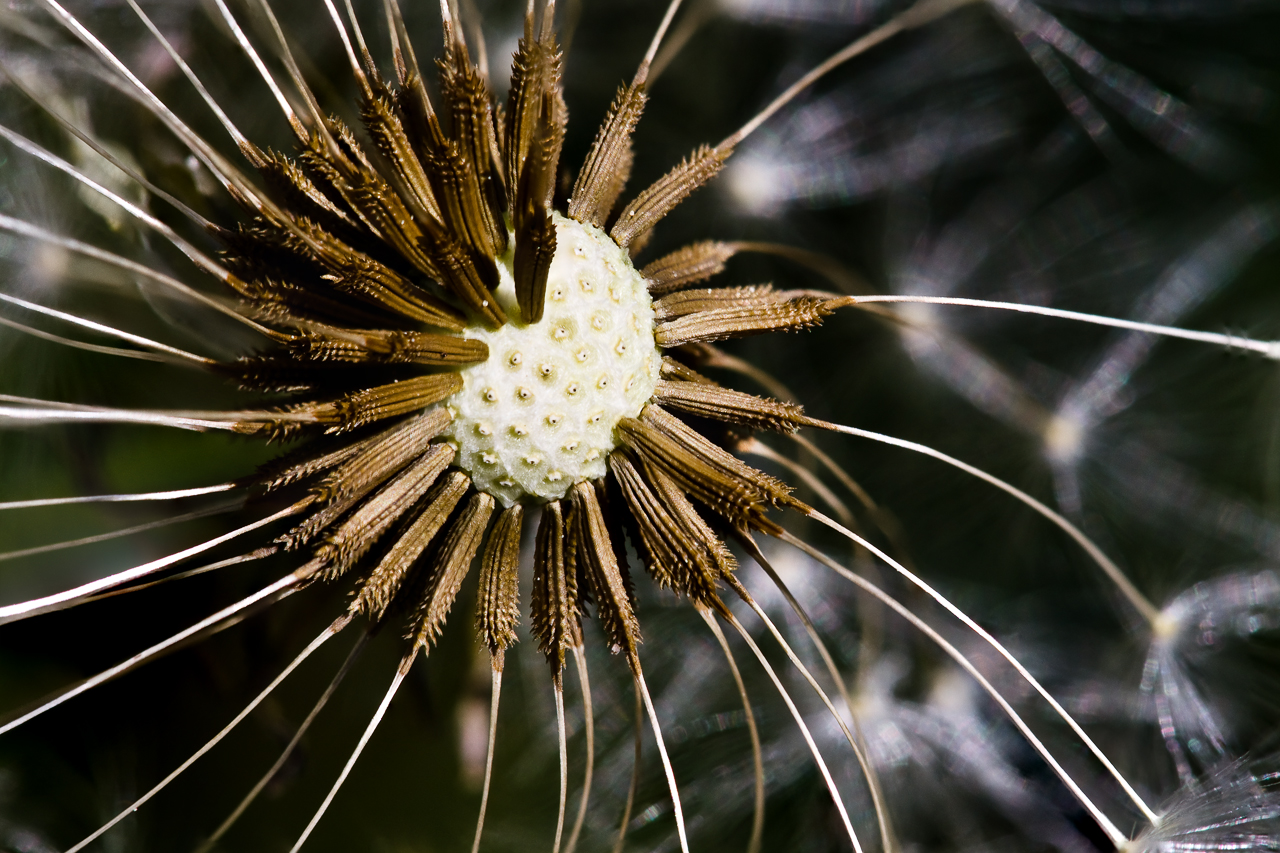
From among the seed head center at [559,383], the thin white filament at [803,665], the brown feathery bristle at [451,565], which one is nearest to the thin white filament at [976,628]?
the thin white filament at [803,665]

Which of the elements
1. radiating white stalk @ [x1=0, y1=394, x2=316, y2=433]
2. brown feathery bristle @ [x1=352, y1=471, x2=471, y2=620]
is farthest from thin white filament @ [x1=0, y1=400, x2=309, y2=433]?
brown feathery bristle @ [x1=352, y1=471, x2=471, y2=620]

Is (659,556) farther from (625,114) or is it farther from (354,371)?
(625,114)

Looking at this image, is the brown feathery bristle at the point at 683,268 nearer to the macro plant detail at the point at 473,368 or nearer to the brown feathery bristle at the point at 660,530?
the macro plant detail at the point at 473,368

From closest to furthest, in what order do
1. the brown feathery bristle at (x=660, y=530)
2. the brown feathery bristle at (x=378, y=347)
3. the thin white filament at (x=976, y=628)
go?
1. the brown feathery bristle at (x=378, y=347)
2. the brown feathery bristle at (x=660, y=530)
3. the thin white filament at (x=976, y=628)

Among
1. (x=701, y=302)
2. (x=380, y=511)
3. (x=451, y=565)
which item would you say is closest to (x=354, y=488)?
(x=380, y=511)

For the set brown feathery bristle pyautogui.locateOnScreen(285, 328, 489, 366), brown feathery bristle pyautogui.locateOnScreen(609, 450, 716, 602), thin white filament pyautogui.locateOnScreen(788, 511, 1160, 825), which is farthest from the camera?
thin white filament pyautogui.locateOnScreen(788, 511, 1160, 825)

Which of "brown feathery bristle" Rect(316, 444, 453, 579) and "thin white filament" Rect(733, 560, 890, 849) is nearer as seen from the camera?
"brown feathery bristle" Rect(316, 444, 453, 579)

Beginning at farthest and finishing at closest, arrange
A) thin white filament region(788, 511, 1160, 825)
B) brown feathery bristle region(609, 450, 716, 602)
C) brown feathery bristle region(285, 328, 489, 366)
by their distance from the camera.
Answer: thin white filament region(788, 511, 1160, 825), brown feathery bristle region(609, 450, 716, 602), brown feathery bristle region(285, 328, 489, 366)

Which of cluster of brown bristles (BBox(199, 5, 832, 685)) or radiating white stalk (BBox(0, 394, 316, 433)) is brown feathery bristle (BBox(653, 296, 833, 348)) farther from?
radiating white stalk (BBox(0, 394, 316, 433))
